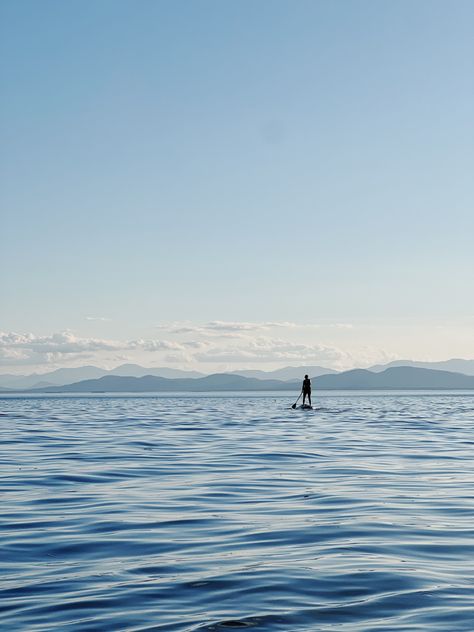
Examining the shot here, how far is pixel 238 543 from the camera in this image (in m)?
11.6

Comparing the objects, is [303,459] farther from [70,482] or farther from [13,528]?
[13,528]

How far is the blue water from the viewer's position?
8086 millimetres

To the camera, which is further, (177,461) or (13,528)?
(177,461)

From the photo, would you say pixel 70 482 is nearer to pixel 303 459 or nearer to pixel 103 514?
pixel 103 514

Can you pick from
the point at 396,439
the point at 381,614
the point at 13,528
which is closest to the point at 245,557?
the point at 381,614

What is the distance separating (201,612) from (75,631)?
1174 millimetres

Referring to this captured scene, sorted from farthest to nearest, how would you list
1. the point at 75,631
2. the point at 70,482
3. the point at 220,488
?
the point at 70,482, the point at 220,488, the point at 75,631

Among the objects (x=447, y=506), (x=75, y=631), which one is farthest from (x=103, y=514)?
(x=75, y=631)

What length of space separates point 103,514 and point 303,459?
10.3 metres

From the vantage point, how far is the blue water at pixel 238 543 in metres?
8.09

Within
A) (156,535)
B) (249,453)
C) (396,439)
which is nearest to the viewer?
(156,535)

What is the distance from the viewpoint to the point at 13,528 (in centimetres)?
1288

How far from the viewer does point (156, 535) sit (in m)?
12.2

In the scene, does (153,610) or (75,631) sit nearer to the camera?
(75,631)
